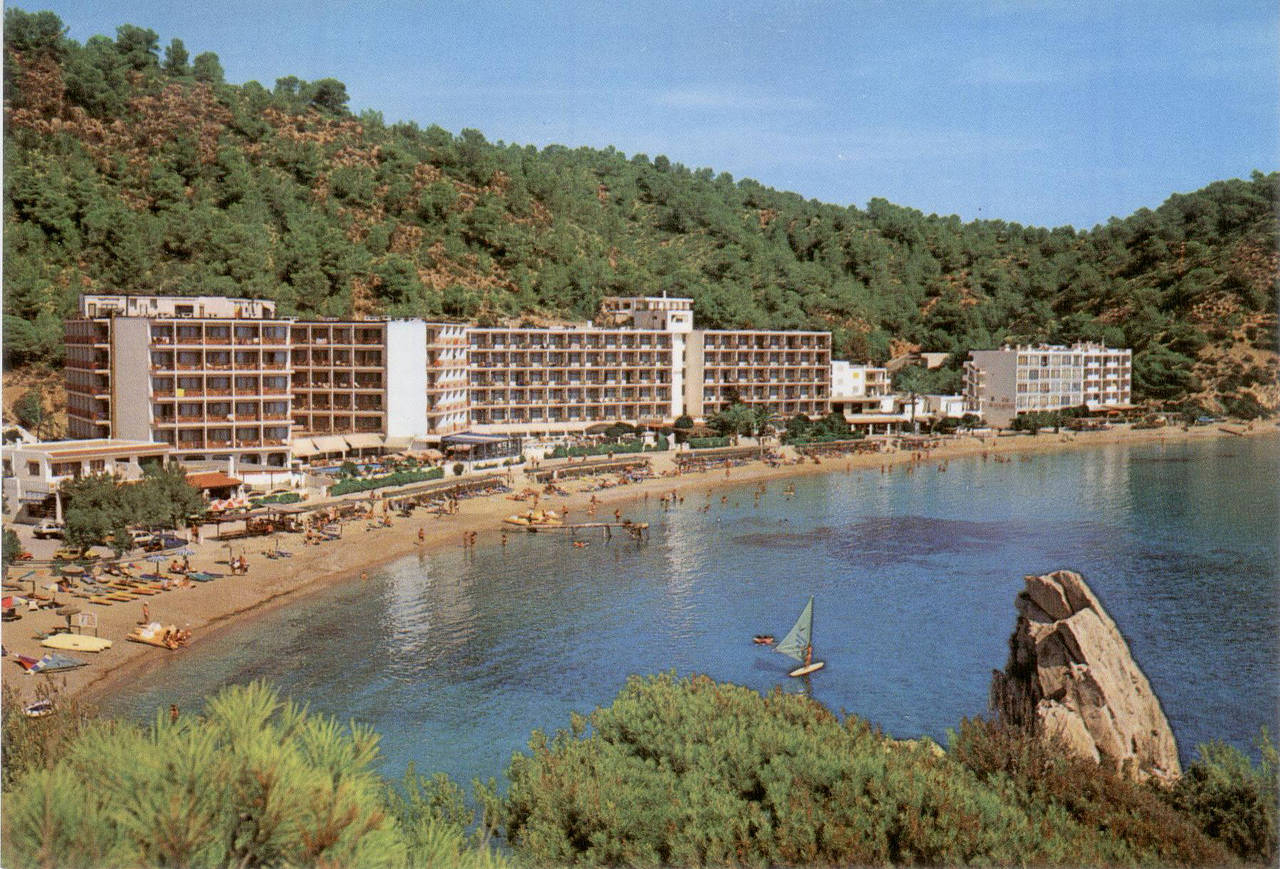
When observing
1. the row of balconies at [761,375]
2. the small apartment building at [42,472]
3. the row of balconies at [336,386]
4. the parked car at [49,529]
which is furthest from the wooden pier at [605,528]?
the row of balconies at [761,375]

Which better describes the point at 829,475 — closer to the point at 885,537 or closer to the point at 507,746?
the point at 885,537

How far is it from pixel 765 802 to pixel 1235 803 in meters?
6.50

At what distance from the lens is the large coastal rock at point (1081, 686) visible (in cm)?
1880

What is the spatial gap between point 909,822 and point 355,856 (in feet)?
21.7

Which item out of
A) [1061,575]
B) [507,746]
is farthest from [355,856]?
[507,746]

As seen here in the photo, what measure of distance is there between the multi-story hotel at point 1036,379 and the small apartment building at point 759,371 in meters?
18.2

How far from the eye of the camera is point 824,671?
31688 millimetres

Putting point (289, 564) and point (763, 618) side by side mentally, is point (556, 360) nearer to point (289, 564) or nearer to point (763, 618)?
point (289, 564)

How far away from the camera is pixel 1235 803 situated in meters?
14.9

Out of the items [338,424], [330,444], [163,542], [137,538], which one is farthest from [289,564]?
[338,424]

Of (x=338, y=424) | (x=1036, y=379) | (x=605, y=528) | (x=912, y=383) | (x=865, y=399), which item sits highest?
(x=1036, y=379)

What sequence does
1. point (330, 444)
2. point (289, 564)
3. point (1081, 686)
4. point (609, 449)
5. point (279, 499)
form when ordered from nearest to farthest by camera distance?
1. point (1081, 686)
2. point (289, 564)
3. point (279, 499)
4. point (330, 444)
5. point (609, 449)

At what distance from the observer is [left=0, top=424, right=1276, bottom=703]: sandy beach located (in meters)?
29.2

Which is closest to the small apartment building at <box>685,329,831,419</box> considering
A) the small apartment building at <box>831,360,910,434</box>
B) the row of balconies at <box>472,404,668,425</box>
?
the small apartment building at <box>831,360,910,434</box>
